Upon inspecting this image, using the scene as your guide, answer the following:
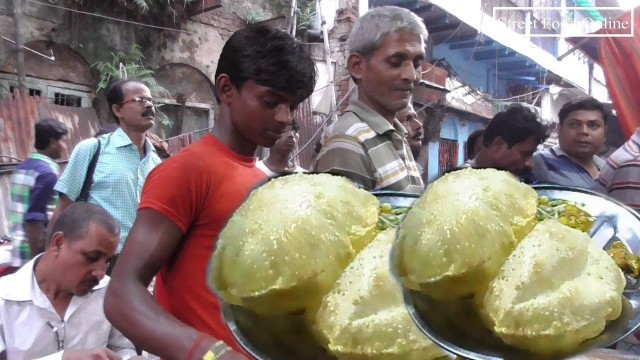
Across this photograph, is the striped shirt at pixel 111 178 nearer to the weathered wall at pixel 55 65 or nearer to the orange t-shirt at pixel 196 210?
the orange t-shirt at pixel 196 210

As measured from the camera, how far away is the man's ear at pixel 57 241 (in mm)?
2363

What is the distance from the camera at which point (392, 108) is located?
6.18ft

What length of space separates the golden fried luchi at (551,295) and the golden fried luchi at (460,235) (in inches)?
0.6

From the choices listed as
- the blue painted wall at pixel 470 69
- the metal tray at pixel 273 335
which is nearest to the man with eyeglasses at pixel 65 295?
the metal tray at pixel 273 335

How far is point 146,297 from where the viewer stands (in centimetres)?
113

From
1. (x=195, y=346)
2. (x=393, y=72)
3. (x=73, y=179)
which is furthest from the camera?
(x=73, y=179)

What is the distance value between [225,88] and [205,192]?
288 millimetres

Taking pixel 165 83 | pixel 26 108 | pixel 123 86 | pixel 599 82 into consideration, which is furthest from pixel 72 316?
pixel 599 82

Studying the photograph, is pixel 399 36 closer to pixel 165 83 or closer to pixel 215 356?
pixel 215 356

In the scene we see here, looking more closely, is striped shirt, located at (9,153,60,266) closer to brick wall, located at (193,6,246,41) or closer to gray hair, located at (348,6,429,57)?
gray hair, located at (348,6,429,57)

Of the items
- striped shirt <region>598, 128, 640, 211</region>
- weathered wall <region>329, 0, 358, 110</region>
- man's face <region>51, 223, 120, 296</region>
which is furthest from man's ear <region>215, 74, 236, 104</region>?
weathered wall <region>329, 0, 358, 110</region>

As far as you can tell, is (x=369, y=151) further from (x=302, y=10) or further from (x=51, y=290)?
(x=302, y=10)

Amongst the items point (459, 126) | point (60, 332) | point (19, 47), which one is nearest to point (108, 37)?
point (19, 47)

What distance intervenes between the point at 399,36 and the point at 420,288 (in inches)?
57.2
